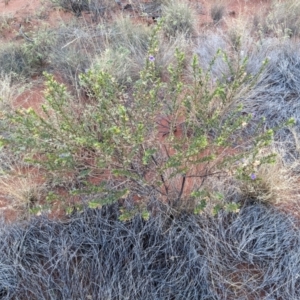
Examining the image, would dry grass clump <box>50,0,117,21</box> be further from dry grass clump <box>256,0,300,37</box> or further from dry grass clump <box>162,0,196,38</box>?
dry grass clump <box>256,0,300,37</box>

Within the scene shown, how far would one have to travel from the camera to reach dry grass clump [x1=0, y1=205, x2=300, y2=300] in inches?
82.2

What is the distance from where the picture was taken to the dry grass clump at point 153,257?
2088 mm

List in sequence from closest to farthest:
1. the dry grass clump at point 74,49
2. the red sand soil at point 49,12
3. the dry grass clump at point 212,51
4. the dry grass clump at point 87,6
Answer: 1. the dry grass clump at point 212,51
2. the dry grass clump at point 74,49
3. the red sand soil at point 49,12
4. the dry grass clump at point 87,6

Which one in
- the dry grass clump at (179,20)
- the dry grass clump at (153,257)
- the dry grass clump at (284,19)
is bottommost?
the dry grass clump at (153,257)

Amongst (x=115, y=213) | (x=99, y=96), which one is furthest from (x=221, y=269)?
(x=99, y=96)

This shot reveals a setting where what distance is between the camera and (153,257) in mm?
2197

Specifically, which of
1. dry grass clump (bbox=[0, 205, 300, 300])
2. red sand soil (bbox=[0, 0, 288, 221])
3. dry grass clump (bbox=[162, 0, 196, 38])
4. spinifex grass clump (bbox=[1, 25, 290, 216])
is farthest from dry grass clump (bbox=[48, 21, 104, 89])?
dry grass clump (bbox=[0, 205, 300, 300])

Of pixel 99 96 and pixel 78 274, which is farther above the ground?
pixel 99 96

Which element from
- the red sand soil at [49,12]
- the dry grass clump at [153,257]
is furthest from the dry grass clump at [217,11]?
the dry grass clump at [153,257]

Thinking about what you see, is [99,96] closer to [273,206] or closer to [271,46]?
[273,206]

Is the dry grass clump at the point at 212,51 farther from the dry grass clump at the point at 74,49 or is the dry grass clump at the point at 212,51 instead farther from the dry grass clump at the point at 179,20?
the dry grass clump at the point at 74,49

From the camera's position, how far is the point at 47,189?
9.02ft

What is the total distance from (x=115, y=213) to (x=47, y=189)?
0.65 m

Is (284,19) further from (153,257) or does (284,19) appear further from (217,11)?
(153,257)
